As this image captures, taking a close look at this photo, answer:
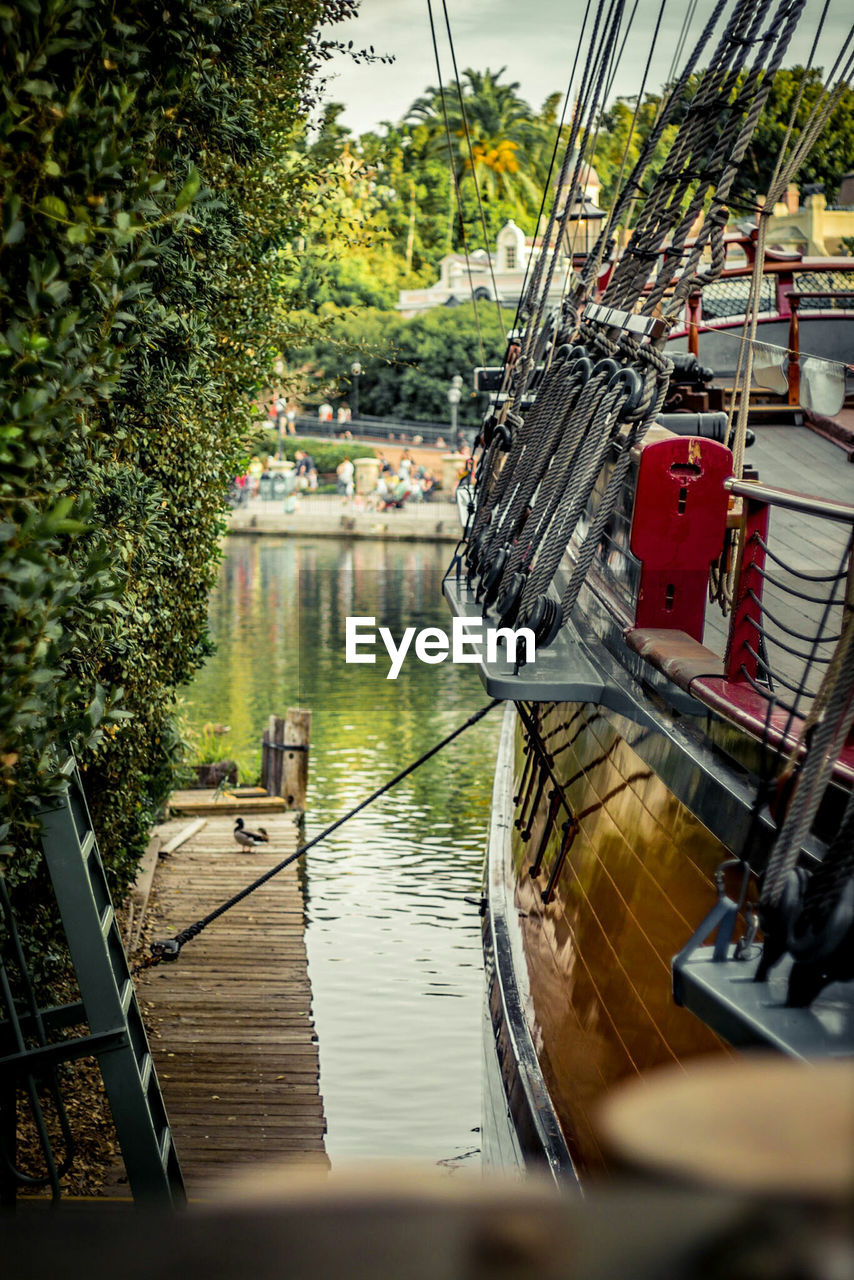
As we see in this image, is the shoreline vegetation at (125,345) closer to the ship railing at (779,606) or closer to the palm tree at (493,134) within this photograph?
the ship railing at (779,606)

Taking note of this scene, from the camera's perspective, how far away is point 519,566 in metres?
5.80

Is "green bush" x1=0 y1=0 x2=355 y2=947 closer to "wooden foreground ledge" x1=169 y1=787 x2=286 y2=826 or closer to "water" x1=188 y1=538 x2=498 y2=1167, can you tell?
"water" x1=188 y1=538 x2=498 y2=1167

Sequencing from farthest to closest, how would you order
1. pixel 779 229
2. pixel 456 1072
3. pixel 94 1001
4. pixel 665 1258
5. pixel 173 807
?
pixel 779 229 < pixel 173 807 < pixel 456 1072 < pixel 94 1001 < pixel 665 1258

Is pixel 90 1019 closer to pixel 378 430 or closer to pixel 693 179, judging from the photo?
pixel 693 179

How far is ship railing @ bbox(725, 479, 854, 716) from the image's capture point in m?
2.70

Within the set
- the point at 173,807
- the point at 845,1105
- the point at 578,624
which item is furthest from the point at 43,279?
the point at 173,807

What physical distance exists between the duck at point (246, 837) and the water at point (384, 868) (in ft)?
2.49

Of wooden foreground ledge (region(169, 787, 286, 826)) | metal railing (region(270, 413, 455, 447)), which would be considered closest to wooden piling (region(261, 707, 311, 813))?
wooden foreground ledge (region(169, 787, 286, 826))

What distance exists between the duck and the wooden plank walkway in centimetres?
17

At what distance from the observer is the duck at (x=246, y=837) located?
1152 centimetres

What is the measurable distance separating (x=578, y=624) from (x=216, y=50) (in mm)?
2897

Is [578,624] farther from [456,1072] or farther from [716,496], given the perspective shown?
[456,1072]

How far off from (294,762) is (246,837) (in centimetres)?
232

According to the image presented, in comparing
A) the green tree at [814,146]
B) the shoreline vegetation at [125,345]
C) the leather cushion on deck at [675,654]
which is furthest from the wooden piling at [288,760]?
the green tree at [814,146]
